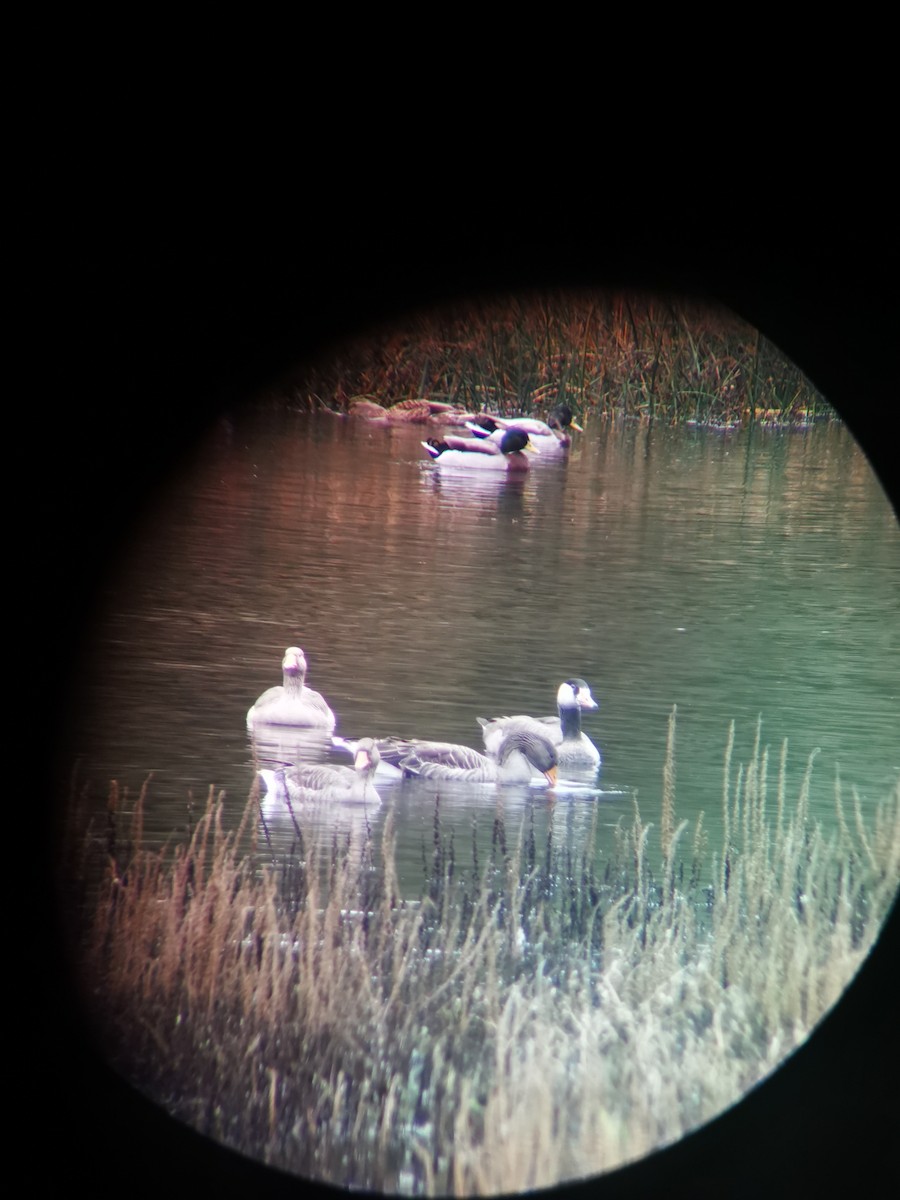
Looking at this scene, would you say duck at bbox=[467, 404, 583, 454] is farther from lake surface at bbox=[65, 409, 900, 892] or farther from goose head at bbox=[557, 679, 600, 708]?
goose head at bbox=[557, 679, 600, 708]

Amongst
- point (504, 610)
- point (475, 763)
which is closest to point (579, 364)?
point (504, 610)

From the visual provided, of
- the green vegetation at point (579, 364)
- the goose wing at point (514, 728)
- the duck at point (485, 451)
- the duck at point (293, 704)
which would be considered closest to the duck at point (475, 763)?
the goose wing at point (514, 728)

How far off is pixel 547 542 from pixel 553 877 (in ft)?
2.27

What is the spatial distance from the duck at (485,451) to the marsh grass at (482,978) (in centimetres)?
65

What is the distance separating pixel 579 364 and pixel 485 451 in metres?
0.26

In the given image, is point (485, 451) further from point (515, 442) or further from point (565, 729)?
point (565, 729)

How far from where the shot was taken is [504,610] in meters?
2.61

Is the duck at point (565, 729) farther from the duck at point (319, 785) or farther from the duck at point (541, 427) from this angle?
the duck at point (541, 427)

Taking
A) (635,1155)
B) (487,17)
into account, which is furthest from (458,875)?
(487,17)

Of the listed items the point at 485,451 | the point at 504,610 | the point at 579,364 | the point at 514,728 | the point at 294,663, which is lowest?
the point at 514,728

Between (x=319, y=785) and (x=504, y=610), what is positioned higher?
(x=504, y=610)

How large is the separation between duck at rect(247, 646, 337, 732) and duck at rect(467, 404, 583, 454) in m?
0.59

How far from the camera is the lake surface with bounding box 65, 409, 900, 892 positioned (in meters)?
2.51

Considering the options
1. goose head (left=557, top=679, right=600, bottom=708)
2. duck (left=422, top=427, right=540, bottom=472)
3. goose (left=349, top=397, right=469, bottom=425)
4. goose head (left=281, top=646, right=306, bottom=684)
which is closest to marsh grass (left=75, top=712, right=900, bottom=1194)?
goose head (left=557, top=679, right=600, bottom=708)
